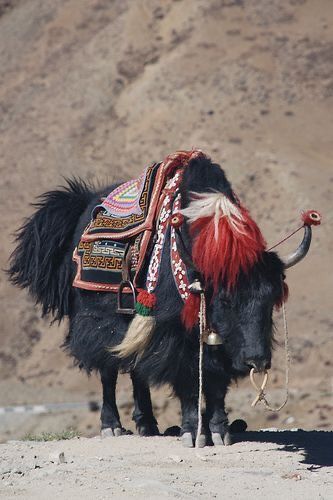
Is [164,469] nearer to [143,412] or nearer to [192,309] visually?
[192,309]

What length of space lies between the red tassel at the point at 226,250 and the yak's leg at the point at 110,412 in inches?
62.8

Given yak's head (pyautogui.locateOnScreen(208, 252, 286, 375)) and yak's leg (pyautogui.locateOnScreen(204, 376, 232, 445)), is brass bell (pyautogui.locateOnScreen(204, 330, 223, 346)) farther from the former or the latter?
yak's leg (pyautogui.locateOnScreen(204, 376, 232, 445))

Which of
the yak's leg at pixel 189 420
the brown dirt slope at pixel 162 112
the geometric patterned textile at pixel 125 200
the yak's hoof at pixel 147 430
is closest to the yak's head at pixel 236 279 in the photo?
the yak's leg at pixel 189 420

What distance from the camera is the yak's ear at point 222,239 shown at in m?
7.54

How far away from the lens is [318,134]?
71.3 feet

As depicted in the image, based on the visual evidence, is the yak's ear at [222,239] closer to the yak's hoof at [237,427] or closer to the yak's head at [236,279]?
the yak's head at [236,279]

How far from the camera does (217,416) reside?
8109mm

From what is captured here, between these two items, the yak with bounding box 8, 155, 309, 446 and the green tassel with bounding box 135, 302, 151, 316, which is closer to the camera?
the yak with bounding box 8, 155, 309, 446

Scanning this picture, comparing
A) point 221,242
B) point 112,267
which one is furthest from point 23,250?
point 221,242

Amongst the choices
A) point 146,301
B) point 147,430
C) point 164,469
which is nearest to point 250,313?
point 146,301

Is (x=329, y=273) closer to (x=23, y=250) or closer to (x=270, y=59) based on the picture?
(x=270, y=59)

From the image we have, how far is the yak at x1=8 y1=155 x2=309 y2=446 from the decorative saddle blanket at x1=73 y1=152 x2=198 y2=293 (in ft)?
0.37

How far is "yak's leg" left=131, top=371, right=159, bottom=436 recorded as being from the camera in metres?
8.96

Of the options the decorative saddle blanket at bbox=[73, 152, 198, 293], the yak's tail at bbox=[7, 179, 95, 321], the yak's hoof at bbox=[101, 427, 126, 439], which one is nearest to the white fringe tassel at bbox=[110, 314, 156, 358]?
the decorative saddle blanket at bbox=[73, 152, 198, 293]
